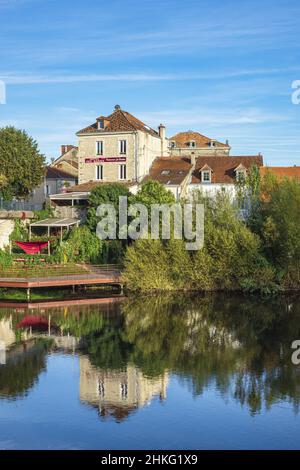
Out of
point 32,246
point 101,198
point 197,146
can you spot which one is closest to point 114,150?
point 101,198

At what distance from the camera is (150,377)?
22.1m

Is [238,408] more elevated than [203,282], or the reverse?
[203,282]

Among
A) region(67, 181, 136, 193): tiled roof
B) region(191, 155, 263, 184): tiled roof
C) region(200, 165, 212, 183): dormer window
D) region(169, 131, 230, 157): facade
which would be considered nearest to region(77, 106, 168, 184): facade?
region(67, 181, 136, 193): tiled roof

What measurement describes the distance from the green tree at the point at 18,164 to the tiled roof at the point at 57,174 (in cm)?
1031

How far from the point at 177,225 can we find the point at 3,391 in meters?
18.8

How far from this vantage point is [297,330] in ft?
93.6

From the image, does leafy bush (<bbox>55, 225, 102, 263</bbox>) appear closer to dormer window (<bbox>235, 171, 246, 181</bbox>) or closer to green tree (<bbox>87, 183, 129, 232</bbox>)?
green tree (<bbox>87, 183, 129, 232</bbox>)

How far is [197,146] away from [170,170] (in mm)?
13220

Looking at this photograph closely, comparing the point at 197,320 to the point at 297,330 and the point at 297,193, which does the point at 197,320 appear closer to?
the point at 297,330

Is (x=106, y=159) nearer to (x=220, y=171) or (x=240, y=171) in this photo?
(x=220, y=171)

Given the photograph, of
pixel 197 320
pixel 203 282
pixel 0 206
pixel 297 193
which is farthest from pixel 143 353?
pixel 0 206

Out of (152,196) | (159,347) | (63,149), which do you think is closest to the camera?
(159,347)

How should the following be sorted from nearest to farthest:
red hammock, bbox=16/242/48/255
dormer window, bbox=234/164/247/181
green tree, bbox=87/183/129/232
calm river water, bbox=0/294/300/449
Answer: calm river water, bbox=0/294/300/449 → red hammock, bbox=16/242/48/255 → green tree, bbox=87/183/129/232 → dormer window, bbox=234/164/247/181

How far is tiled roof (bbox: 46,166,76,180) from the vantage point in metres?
59.2
